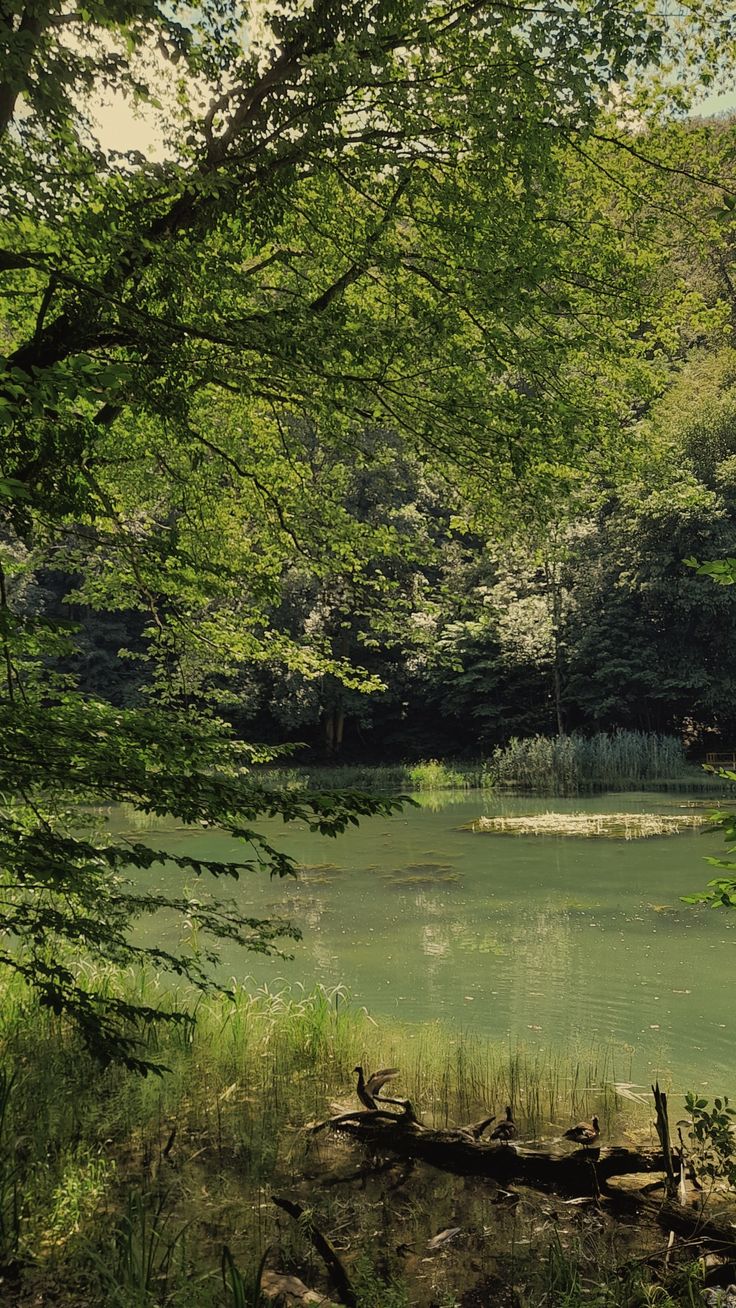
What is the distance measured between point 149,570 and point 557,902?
24.4 feet

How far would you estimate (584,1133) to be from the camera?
3393 mm

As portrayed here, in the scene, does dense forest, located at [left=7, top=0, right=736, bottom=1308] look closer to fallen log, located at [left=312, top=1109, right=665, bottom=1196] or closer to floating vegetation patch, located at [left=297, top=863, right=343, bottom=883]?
fallen log, located at [left=312, top=1109, right=665, bottom=1196]

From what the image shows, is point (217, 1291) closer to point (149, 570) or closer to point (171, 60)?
point (149, 570)

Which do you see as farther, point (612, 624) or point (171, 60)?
point (612, 624)

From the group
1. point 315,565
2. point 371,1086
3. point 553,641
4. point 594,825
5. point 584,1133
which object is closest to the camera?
point 584,1133

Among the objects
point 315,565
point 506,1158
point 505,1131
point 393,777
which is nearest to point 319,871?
point 315,565

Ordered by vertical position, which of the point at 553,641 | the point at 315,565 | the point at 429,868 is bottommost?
the point at 429,868

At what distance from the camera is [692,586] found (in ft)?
81.9

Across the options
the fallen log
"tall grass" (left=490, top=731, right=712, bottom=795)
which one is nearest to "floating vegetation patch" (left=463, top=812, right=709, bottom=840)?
"tall grass" (left=490, top=731, right=712, bottom=795)

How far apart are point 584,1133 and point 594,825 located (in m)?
12.9

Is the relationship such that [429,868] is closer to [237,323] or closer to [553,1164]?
[553,1164]

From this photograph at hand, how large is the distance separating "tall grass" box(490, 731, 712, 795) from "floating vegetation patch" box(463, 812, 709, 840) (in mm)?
4403

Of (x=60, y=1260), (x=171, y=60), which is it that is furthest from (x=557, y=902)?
(x=171, y=60)

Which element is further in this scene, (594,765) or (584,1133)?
(594,765)
